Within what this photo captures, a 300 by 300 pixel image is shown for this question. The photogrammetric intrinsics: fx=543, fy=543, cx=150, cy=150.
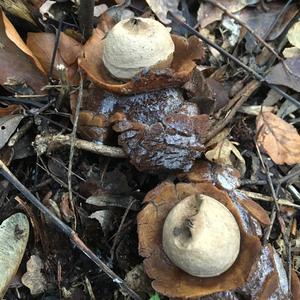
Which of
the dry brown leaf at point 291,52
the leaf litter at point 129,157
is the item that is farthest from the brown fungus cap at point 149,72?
the dry brown leaf at point 291,52

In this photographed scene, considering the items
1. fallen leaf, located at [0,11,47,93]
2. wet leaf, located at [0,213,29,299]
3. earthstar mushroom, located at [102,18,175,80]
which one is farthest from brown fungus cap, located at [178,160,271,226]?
fallen leaf, located at [0,11,47,93]

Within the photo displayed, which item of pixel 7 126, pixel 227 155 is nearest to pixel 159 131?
pixel 227 155

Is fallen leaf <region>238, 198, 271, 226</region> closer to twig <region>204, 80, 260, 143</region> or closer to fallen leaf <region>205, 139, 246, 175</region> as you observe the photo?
fallen leaf <region>205, 139, 246, 175</region>

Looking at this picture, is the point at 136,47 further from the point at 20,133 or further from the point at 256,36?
the point at 256,36

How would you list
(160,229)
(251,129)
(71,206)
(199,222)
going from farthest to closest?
(251,129) < (71,206) < (160,229) < (199,222)

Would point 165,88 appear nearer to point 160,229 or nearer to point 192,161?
point 192,161

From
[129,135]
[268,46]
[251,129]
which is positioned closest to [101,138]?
[129,135]

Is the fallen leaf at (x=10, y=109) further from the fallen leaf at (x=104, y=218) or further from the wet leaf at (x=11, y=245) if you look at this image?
the fallen leaf at (x=104, y=218)
